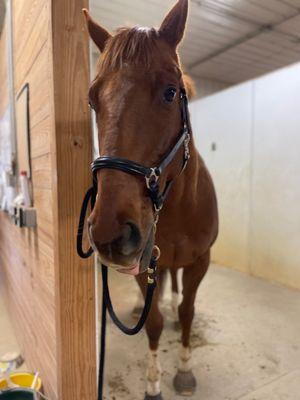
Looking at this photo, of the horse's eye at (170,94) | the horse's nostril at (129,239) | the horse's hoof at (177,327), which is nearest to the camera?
the horse's nostril at (129,239)

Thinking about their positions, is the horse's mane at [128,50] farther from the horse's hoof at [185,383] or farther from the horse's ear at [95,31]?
the horse's hoof at [185,383]

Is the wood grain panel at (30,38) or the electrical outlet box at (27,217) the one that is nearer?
the wood grain panel at (30,38)

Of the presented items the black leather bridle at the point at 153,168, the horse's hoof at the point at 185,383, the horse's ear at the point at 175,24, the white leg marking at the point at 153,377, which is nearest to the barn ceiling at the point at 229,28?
the horse's ear at the point at 175,24

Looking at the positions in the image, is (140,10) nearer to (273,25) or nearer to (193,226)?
(273,25)

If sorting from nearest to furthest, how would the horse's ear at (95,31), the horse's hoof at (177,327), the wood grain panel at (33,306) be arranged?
the horse's ear at (95,31)
the wood grain panel at (33,306)
the horse's hoof at (177,327)

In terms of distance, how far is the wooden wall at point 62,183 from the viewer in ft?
3.03

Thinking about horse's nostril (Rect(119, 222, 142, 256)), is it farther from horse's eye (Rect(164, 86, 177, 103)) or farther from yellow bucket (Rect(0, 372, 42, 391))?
yellow bucket (Rect(0, 372, 42, 391))

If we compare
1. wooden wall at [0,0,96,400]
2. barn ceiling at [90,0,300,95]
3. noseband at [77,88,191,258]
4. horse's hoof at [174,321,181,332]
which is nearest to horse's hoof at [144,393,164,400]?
wooden wall at [0,0,96,400]

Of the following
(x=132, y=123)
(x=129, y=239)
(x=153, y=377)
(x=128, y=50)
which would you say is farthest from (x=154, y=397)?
(x=128, y=50)

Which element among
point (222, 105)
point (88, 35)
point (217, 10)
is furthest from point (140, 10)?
point (88, 35)

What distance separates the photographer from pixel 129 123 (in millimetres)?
674

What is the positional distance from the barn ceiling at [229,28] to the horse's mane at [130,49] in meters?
1.21

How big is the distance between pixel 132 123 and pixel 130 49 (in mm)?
192

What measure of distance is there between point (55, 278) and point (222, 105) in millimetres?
2864
